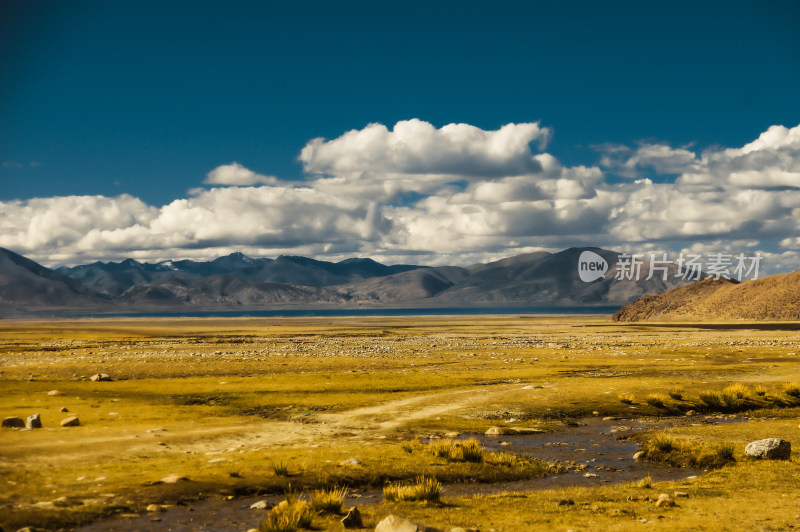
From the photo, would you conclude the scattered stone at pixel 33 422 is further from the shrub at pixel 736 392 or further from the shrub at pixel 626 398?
the shrub at pixel 736 392

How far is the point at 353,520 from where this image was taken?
51.1ft

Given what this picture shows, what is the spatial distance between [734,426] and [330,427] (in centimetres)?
1941

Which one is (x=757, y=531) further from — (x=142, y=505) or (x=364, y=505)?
(x=142, y=505)

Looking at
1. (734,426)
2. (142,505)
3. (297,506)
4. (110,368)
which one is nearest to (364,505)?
(297,506)

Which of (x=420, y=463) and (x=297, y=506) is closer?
(x=297, y=506)

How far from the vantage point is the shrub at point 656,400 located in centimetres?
3642

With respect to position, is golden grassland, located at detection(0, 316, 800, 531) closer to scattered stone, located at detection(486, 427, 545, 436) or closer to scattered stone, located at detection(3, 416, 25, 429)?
scattered stone, located at detection(486, 427, 545, 436)

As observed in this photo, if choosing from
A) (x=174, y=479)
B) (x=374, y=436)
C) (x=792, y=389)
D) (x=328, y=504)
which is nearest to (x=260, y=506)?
(x=328, y=504)

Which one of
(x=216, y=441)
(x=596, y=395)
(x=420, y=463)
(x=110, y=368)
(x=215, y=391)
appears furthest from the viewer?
(x=110, y=368)

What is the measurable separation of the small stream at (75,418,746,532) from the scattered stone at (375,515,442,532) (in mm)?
3995

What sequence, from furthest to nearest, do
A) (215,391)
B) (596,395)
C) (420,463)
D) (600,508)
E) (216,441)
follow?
1. (215,391)
2. (596,395)
3. (216,441)
4. (420,463)
5. (600,508)

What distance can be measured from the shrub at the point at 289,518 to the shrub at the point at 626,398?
25.5 meters

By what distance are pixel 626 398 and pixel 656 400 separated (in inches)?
66.3

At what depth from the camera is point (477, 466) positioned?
72.5ft
